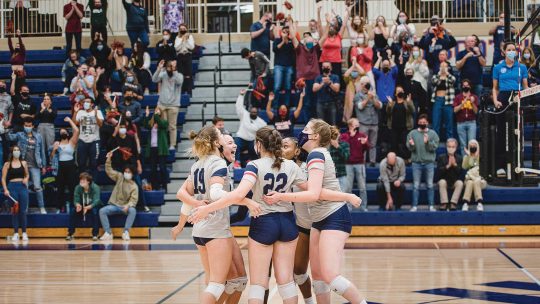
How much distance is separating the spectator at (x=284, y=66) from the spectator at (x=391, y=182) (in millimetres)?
3160

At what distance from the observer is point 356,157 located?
1748 centimetres

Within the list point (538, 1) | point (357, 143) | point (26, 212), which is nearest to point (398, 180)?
point (357, 143)

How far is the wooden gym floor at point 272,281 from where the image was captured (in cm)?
1055

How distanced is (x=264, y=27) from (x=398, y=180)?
18.0ft

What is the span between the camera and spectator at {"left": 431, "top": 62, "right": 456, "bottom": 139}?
725 inches

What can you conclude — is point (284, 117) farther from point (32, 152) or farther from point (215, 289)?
point (215, 289)

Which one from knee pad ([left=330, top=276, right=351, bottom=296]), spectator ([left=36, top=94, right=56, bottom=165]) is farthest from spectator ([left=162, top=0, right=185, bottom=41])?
knee pad ([left=330, top=276, right=351, bottom=296])

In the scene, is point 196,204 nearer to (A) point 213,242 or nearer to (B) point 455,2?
(A) point 213,242

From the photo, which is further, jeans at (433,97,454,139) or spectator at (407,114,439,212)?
jeans at (433,97,454,139)

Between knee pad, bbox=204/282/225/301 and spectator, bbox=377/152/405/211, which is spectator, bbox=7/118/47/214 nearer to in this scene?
spectator, bbox=377/152/405/211

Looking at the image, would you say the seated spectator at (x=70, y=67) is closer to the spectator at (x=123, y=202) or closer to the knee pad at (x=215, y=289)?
the spectator at (x=123, y=202)

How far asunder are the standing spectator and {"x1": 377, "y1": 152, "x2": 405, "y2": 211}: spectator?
5.46 ft

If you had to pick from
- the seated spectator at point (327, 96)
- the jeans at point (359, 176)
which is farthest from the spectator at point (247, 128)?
the jeans at point (359, 176)

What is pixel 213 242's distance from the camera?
740 centimetres
